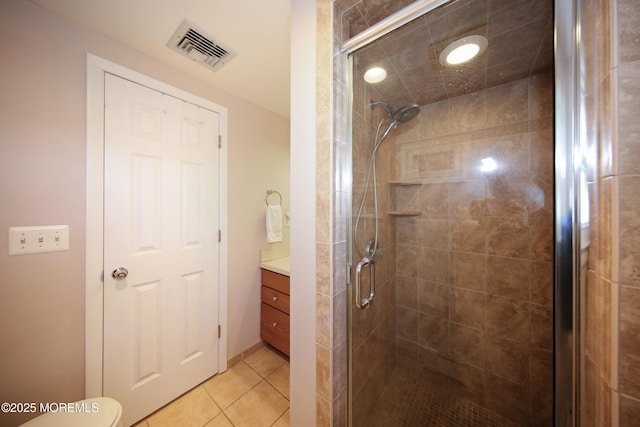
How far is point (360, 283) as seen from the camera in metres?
1.02

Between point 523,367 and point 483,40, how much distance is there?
180 centimetres

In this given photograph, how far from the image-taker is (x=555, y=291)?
562 mm

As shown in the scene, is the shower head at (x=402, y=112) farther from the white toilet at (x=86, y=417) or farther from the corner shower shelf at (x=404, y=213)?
the white toilet at (x=86, y=417)

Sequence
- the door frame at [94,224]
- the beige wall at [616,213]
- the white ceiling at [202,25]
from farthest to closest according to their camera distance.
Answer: the door frame at [94,224] < the white ceiling at [202,25] < the beige wall at [616,213]

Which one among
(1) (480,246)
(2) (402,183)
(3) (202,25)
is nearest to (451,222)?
(1) (480,246)

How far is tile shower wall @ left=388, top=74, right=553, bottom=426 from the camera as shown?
1092mm

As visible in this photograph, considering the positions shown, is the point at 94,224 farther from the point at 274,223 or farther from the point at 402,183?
the point at 402,183

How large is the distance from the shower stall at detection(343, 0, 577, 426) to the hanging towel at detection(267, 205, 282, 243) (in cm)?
106

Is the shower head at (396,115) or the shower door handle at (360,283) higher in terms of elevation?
the shower head at (396,115)

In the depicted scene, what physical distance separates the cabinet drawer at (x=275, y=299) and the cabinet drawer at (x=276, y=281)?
0.12ft

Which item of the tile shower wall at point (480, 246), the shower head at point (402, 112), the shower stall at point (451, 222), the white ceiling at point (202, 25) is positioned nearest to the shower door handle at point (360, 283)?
the shower stall at point (451, 222)

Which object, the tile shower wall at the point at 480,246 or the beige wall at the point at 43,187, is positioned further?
the tile shower wall at the point at 480,246

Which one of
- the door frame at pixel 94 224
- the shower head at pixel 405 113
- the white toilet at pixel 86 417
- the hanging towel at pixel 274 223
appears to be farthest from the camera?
the hanging towel at pixel 274 223

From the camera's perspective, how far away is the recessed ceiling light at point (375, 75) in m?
0.99
